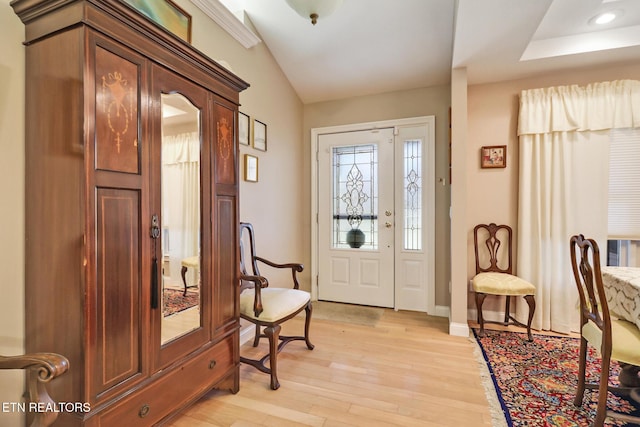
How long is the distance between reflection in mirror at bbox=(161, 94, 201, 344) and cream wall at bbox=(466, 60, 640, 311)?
272cm

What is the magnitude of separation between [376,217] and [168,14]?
8.96ft

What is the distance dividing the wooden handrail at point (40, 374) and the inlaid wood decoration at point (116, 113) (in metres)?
0.66

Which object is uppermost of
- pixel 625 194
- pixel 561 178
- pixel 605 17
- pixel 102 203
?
pixel 605 17

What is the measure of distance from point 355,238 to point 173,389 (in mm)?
2587

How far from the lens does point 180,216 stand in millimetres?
1520

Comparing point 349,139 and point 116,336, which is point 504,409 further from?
point 349,139

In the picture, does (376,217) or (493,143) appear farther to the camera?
(376,217)

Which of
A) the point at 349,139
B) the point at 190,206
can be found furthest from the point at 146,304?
the point at 349,139

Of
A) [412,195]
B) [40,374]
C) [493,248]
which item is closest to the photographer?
[40,374]

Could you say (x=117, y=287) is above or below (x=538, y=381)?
above

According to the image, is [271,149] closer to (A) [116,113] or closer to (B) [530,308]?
(A) [116,113]

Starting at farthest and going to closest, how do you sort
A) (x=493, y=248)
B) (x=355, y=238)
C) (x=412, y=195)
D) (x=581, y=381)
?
(x=355, y=238)
(x=412, y=195)
(x=493, y=248)
(x=581, y=381)

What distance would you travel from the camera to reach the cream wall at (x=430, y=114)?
3.30 metres

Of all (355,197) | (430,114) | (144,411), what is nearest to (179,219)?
(144,411)
